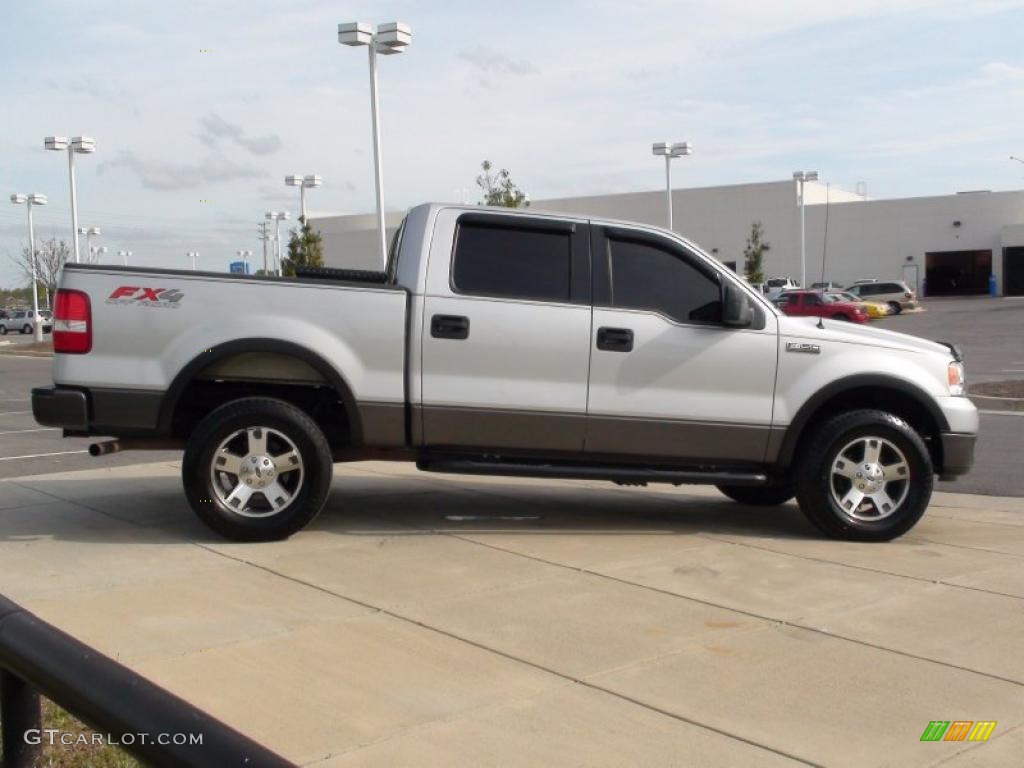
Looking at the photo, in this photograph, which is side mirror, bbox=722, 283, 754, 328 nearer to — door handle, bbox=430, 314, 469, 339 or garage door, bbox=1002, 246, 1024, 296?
door handle, bbox=430, 314, 469, 339

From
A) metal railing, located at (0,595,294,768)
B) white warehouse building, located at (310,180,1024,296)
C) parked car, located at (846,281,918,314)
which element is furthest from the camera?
white warehouse building, located at (310,180,1024,296)

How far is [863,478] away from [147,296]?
4.64 m

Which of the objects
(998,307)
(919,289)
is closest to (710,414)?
(998,307)

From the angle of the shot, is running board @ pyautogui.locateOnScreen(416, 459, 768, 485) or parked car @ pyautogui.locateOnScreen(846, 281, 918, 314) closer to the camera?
running board @ pyautogui.locateOnScreen(416, 459, 768, 485)

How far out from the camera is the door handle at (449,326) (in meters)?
7.10

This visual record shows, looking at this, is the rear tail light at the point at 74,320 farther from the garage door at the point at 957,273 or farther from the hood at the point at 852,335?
the garage door at the point at 957,273

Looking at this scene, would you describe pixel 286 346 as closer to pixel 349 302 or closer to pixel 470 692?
pixel 349 302

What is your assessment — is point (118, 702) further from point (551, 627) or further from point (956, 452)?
point (956, 452)

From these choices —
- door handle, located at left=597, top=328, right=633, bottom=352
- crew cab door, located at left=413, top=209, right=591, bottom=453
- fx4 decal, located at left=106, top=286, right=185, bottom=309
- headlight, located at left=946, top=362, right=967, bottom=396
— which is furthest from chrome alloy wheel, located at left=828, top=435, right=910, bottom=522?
fx4 decal, located at left=106, top=286, right=185, bottom=309

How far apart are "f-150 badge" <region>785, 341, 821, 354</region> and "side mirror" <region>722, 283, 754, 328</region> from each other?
29cm

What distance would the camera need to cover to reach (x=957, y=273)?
237ft

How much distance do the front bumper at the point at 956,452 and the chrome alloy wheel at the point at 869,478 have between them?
33 cm

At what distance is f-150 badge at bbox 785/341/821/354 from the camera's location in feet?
24.4

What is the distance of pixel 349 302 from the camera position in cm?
704
